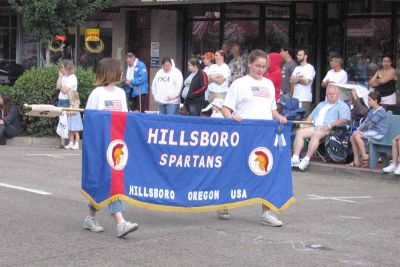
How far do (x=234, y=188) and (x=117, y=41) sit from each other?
16.2 metres

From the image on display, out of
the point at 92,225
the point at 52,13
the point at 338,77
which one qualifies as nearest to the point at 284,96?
the point at 338,77

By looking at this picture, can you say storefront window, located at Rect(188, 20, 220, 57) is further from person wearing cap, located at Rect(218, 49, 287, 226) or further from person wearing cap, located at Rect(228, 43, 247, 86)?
person wearing cap, located at Rect(218, 49, 287, 226)

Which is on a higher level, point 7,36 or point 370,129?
point 7,36

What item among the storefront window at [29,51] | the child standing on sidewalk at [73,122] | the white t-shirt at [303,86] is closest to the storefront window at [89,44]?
the storefront window at [29,51]

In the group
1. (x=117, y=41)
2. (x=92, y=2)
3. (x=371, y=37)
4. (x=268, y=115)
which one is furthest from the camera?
(x=117, y=41)

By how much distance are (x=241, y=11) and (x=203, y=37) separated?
1.59 meters

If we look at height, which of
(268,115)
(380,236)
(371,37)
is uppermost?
(371,37)

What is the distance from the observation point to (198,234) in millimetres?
8547

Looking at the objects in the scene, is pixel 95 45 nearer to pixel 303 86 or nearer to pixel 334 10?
pixel 334 10

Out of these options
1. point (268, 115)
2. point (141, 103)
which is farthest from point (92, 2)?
point (268, 115)

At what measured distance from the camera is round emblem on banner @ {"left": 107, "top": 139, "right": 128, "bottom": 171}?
27.5ft

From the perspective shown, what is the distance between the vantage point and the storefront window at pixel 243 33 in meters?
21.9

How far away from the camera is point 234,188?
9086mm

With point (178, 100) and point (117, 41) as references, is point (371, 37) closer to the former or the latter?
point (178, 100)
